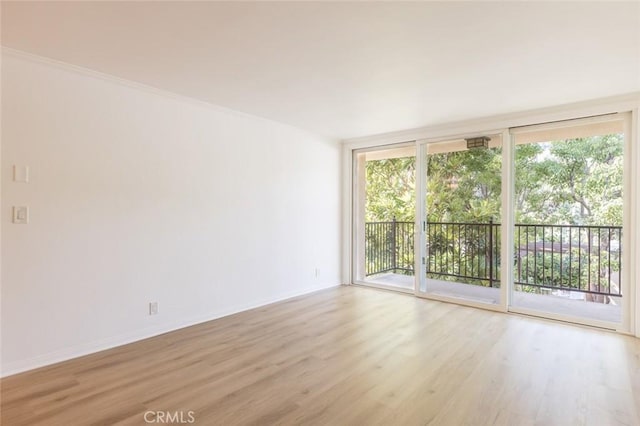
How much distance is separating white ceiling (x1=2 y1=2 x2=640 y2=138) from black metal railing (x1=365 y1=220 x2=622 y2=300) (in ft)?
5.47

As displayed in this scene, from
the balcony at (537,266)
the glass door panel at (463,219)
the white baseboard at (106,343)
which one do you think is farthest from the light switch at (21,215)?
the balcony at (537,266)

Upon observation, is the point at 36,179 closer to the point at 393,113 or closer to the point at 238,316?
the point at 238,316

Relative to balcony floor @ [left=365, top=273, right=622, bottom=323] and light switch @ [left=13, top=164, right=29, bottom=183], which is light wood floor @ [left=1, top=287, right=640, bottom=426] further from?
light switch @ [left=13, top=164, right=29, bottom=183]

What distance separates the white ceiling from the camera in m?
1.92

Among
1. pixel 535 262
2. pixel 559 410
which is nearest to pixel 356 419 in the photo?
pixel 559 410

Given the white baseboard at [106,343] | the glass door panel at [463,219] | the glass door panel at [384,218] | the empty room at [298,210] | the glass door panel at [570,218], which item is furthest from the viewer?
the glass door panel at [384,218]

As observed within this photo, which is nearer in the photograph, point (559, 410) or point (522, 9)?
point (522, 9)

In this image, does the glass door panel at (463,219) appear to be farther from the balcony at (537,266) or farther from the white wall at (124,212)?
the white wall at (124,212)

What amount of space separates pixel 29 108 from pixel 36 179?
0.53 m

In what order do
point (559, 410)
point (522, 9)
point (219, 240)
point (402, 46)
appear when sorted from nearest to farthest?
1. point (522, 9)
2. point (559, 410)
3. point (402, 46)
4. point (219, 240)

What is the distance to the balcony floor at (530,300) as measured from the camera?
381cm

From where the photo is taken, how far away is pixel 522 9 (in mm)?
1864
